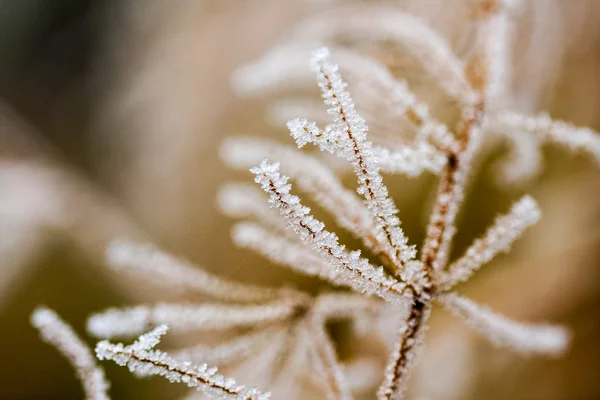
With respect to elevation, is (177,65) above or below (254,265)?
above

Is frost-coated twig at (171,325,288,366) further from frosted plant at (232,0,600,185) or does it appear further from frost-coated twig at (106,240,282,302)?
frosted plant at (232,0,600,185)

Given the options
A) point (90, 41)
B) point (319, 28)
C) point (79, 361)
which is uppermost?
point (90, 41)

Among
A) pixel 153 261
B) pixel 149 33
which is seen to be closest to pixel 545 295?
pixel 153 261

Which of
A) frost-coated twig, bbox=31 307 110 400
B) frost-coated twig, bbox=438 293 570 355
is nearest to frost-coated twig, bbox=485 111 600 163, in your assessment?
frost-coated twig, bbox=438 293 570 355

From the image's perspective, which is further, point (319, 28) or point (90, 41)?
point (90, 41)

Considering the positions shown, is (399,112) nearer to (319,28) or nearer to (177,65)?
(319,28)

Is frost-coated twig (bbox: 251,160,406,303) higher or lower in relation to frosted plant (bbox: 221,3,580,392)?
lower

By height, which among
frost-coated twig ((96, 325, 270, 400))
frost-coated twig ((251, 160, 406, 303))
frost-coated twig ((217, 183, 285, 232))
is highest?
frost-coated twig ((217, 183, 285, 232))

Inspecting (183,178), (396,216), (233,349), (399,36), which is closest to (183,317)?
(233,349)

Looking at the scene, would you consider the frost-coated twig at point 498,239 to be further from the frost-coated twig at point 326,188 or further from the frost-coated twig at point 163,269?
the frost-coated twig at point 163,269
